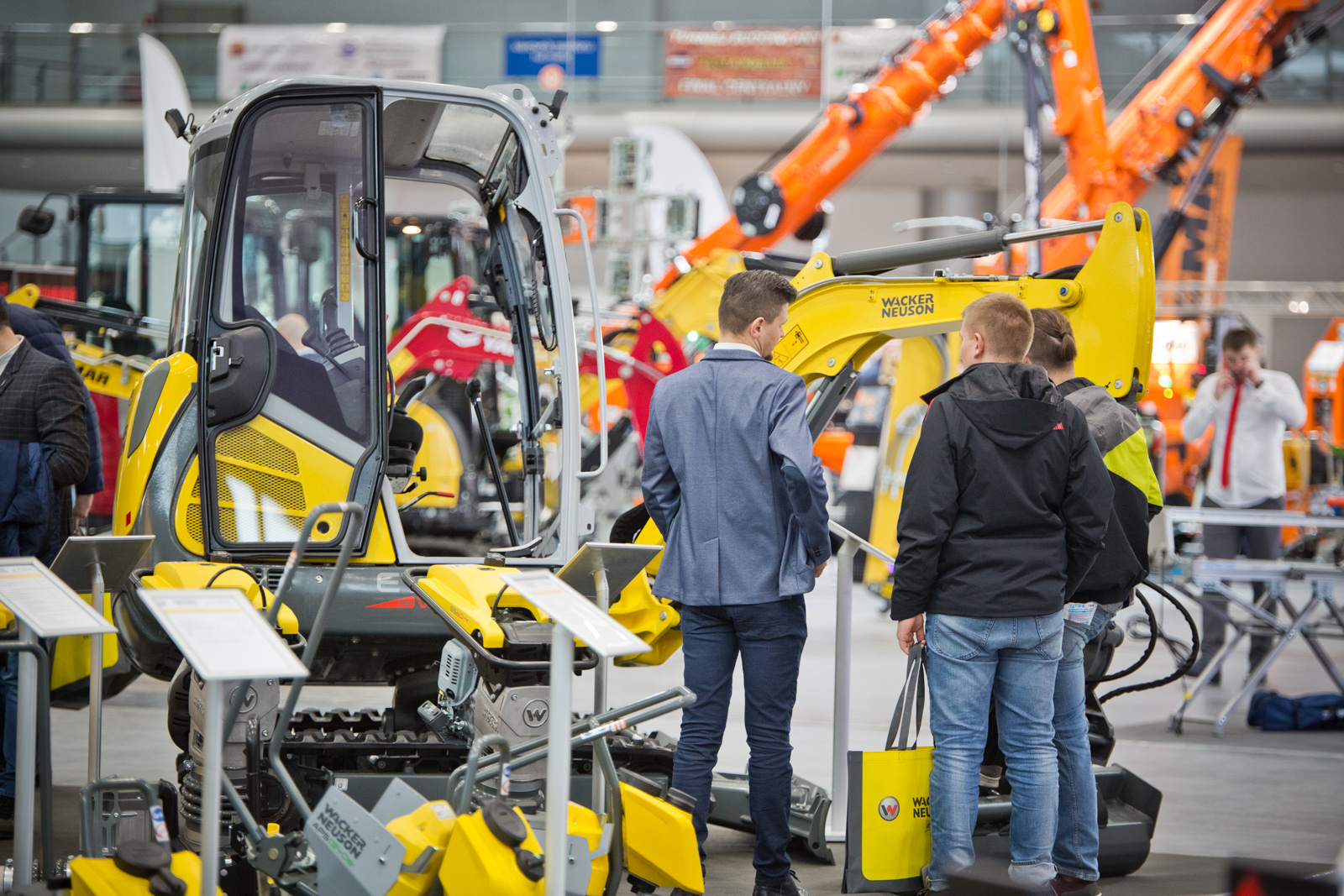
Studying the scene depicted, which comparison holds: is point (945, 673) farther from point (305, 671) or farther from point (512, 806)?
point (305, 671)

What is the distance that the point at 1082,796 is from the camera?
380cm

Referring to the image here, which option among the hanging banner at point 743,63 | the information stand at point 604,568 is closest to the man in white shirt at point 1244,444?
the information stand at point 604,568

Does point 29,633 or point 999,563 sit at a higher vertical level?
point 999,563

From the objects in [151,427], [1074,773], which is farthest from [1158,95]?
[151,427]

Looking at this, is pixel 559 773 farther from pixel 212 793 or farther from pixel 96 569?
pixel 96 569

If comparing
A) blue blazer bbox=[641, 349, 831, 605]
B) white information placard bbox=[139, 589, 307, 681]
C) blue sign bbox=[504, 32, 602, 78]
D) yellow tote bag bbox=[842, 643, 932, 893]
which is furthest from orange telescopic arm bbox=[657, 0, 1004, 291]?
blue sign bbox=[504, 32, 602, 78]

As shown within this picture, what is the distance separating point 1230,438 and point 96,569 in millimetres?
6277

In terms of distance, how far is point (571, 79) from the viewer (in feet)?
59.8

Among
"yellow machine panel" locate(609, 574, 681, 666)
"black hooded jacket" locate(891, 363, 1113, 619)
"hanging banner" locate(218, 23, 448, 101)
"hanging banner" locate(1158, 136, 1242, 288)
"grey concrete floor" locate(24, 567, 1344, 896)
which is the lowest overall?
"grey concrete floor" locate(24, 567, 1344, 896)

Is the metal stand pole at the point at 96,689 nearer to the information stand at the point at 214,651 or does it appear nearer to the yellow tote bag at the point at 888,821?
the information stand at the point at 214,651

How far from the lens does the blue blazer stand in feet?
Result: 11.5

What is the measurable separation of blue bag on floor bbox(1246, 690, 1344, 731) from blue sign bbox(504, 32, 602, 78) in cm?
1384

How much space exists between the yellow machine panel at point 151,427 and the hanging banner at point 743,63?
1484cm

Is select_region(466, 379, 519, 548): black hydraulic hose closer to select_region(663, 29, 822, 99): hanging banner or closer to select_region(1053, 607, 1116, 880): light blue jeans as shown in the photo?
select_region(1053, 607, 1116, 880): light blue jeans
